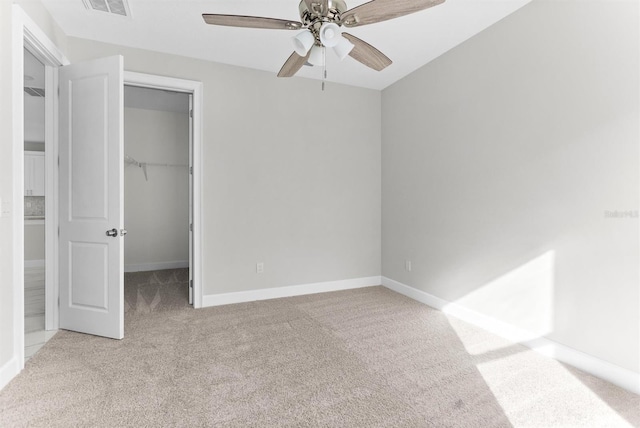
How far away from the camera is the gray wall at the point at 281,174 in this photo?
3.59 meters

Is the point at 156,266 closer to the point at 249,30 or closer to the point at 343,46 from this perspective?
the point at 249,30

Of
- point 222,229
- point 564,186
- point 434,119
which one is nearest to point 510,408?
point 564,186

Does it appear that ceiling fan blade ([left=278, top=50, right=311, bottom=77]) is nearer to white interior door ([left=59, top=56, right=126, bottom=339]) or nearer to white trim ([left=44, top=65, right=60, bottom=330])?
white interior door ([left=59, top=56, right=126, bottom=339])

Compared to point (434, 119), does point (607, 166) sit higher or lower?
lower

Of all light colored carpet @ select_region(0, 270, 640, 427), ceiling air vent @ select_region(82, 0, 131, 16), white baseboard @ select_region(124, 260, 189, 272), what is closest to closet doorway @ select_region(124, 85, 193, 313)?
white baseboard @ select_region(124, 260, 189, 272)

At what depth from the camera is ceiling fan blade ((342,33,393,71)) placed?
7.12 ft

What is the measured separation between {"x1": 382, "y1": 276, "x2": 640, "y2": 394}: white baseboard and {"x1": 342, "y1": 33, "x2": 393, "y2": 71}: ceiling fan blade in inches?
94.3

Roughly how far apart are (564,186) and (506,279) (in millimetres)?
892

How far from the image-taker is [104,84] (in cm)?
274

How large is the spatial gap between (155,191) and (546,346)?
18.6ft

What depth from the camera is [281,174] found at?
13.0 feet

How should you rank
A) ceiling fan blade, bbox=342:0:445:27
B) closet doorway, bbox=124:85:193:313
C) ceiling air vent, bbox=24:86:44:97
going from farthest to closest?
closet doorway, bbox=124:85:193:313 → ceiling air vent, bbox=24:86:44:97 → ceiling fan blade, bbox=342:0:445:27

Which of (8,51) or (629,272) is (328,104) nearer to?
(8,51)

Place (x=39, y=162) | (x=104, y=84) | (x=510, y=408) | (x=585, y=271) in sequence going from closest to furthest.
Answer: (x=510, y=408) → (x=585, y=271) → (x=104, y=84) → (x=39, y=162)
